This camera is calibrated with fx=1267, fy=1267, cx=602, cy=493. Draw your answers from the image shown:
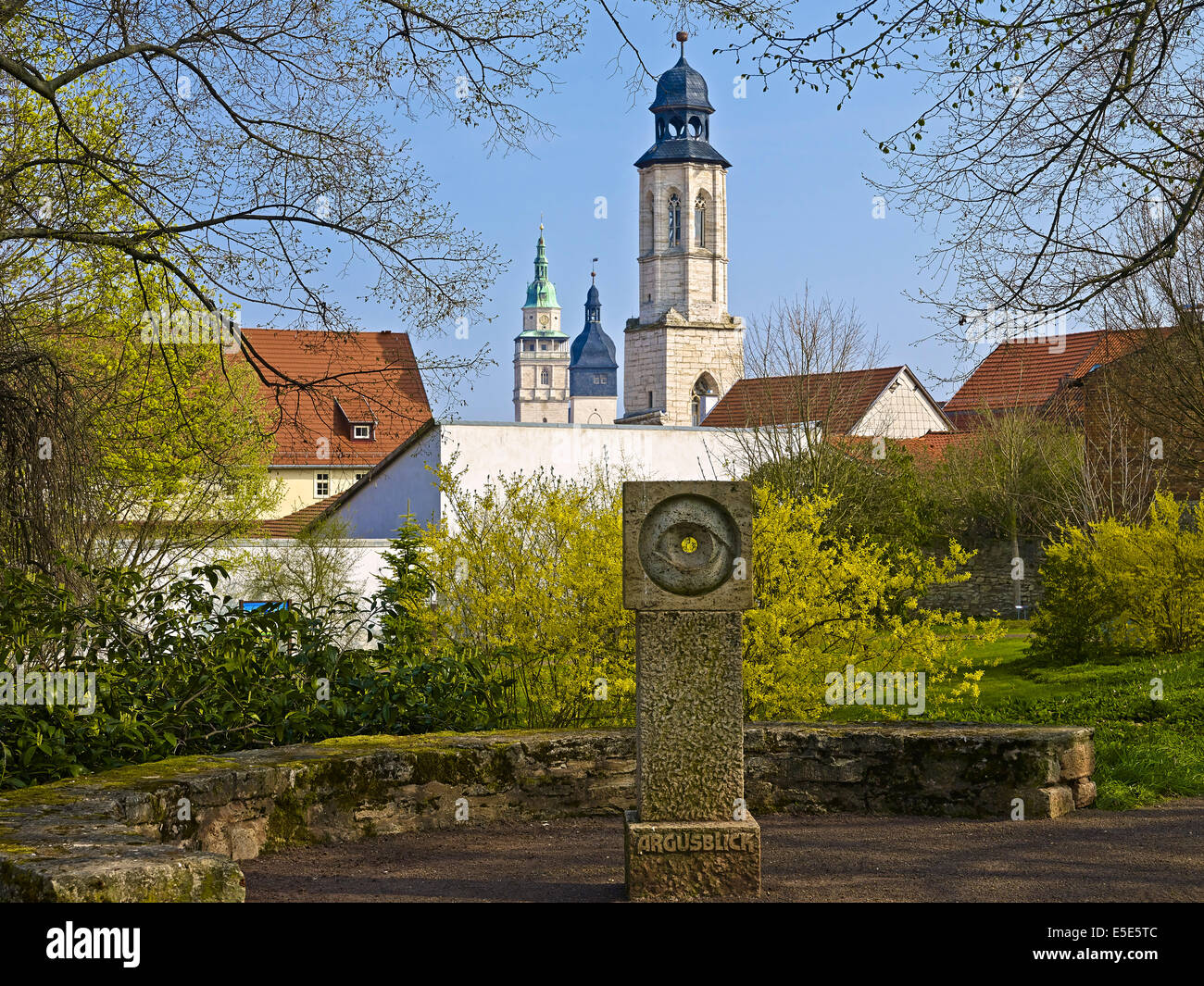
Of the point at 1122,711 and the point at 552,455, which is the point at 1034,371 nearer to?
the point at 552,455

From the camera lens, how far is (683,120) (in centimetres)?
8719

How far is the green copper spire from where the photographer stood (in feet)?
608

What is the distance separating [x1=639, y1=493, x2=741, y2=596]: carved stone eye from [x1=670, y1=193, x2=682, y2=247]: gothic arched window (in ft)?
272

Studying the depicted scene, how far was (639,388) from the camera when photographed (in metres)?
83.6

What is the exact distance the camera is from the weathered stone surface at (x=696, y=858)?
561 centimetres

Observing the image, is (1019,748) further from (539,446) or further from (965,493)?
(965,493)

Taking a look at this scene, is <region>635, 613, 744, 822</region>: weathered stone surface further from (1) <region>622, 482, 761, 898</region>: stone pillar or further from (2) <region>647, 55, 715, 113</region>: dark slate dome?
(2) <region>647, 55, 715, 113</region>: dark slate dome

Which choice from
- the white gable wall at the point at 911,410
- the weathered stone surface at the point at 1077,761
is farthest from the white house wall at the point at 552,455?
the white gable wall at the point at 911,410

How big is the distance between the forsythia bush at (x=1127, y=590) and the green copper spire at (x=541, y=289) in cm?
17243

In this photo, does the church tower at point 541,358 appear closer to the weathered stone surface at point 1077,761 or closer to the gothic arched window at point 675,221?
the gothic arched window at point 675,221

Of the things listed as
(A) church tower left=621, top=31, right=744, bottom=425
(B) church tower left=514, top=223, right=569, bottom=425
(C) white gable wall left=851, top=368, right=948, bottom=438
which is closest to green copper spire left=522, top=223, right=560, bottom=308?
(B) church tower left=514, top=223, right=569, bottom=425

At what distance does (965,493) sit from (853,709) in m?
17.6

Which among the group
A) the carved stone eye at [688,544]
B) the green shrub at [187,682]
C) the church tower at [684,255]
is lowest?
the green shrub at [187,682]
